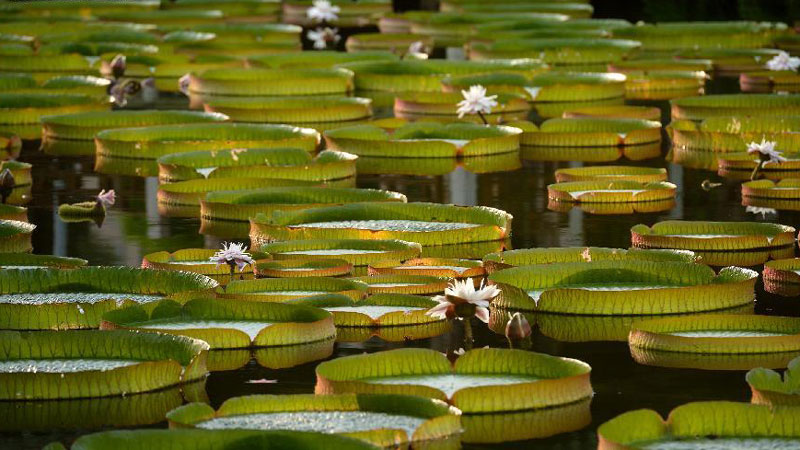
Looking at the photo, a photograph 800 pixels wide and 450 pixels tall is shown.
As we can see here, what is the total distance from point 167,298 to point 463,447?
5.70 feet

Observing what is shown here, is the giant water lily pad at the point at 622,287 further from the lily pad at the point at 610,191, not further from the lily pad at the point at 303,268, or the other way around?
the lily pad at the point at 610,191

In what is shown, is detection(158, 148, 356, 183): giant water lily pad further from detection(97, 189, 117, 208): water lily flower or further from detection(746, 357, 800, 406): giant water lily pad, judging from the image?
detection(746, 357, 800, 406): giant water lily pad

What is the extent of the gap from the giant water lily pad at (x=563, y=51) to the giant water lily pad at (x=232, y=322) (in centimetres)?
1212

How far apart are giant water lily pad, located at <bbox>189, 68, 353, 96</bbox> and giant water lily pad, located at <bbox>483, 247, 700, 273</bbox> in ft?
26.2

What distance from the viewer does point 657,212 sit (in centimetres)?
927

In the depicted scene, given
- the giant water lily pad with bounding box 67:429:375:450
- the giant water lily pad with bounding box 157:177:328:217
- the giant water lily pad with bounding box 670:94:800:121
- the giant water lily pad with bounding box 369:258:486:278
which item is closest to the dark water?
the giant water lily pad with bounding box 157:177:328:217

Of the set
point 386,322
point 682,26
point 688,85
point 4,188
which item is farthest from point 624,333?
point 682,26

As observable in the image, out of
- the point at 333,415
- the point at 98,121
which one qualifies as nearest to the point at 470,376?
the point at 333,415

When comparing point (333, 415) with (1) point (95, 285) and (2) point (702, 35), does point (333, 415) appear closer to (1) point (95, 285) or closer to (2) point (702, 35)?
(1) point (95, 285)

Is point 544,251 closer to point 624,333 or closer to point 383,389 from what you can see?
point 624,333

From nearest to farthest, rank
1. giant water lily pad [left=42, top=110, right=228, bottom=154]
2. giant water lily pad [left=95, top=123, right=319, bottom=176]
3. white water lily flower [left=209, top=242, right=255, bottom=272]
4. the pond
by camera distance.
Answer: the pond → white water lily flower [left=209, top=242, right=255, bottom=272] → giant water lily pad [left=95, top=123, right=319, bottom=176] → giant water lily pad [left=42, top=110, right=228, bottom=154]

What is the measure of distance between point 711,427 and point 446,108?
879 cm

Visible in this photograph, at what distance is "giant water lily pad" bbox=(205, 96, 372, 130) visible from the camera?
13.2m

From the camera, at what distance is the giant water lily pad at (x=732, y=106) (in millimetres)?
13200
